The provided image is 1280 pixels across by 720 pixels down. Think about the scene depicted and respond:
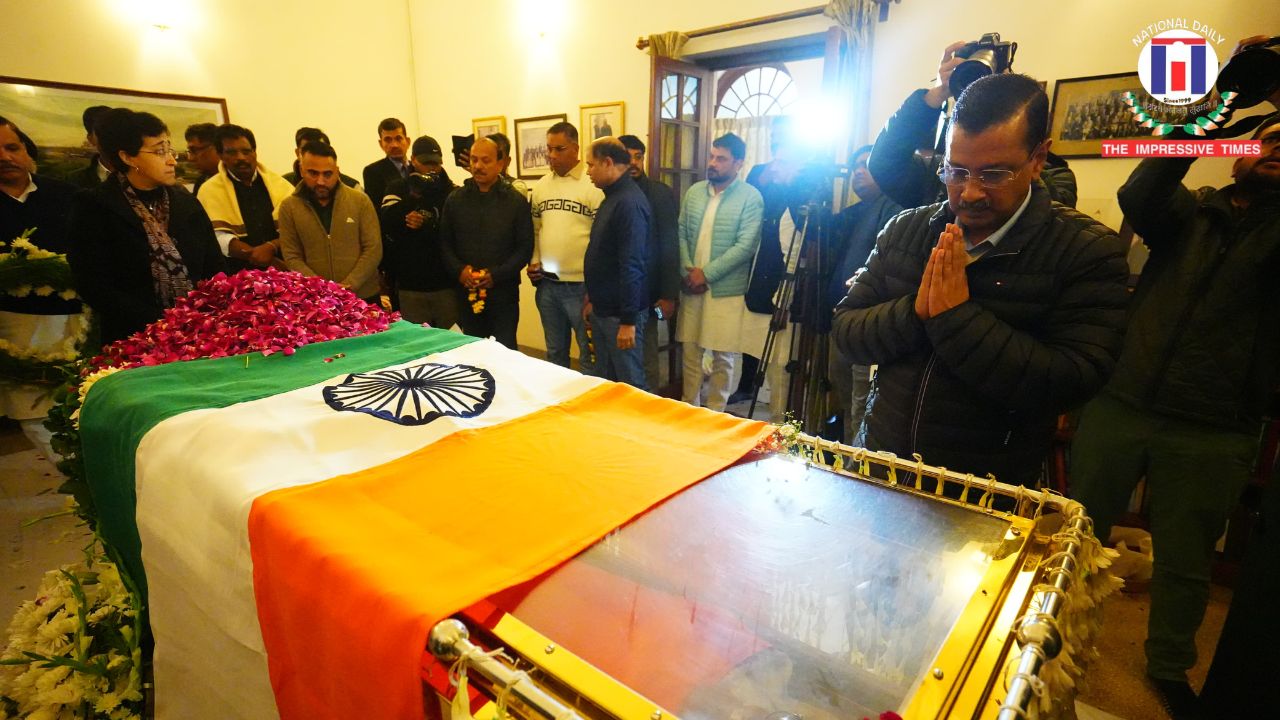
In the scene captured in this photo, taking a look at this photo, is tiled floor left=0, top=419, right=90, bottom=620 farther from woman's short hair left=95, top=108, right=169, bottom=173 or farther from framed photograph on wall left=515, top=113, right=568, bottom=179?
framed photograph on wall left=515, top=113, right=568, bottom=179

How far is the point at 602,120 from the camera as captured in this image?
16.8 feet

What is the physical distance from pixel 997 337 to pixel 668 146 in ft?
12.7

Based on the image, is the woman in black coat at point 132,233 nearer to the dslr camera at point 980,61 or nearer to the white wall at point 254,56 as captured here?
the dslr camera at point 980,61

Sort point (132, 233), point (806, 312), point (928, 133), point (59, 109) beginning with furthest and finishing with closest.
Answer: point (59, 109) < point (806, 312) < point (132, 233) < point (928, 133)

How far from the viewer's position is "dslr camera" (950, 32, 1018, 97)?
158 cm

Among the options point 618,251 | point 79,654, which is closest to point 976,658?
point 79,654

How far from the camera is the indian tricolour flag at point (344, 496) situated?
899 mm

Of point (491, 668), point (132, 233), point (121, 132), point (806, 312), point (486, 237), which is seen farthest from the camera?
point (486, 237)

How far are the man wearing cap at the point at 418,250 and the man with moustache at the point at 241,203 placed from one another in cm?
68

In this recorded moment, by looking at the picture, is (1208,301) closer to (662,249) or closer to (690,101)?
(662,249)

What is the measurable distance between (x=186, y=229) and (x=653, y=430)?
2.36 meters

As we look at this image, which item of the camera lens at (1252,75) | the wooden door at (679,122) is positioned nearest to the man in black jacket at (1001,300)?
the camera lens at (1252,75)

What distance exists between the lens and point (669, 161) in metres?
4.71

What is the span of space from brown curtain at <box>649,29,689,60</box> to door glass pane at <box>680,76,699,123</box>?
20 centimetres
